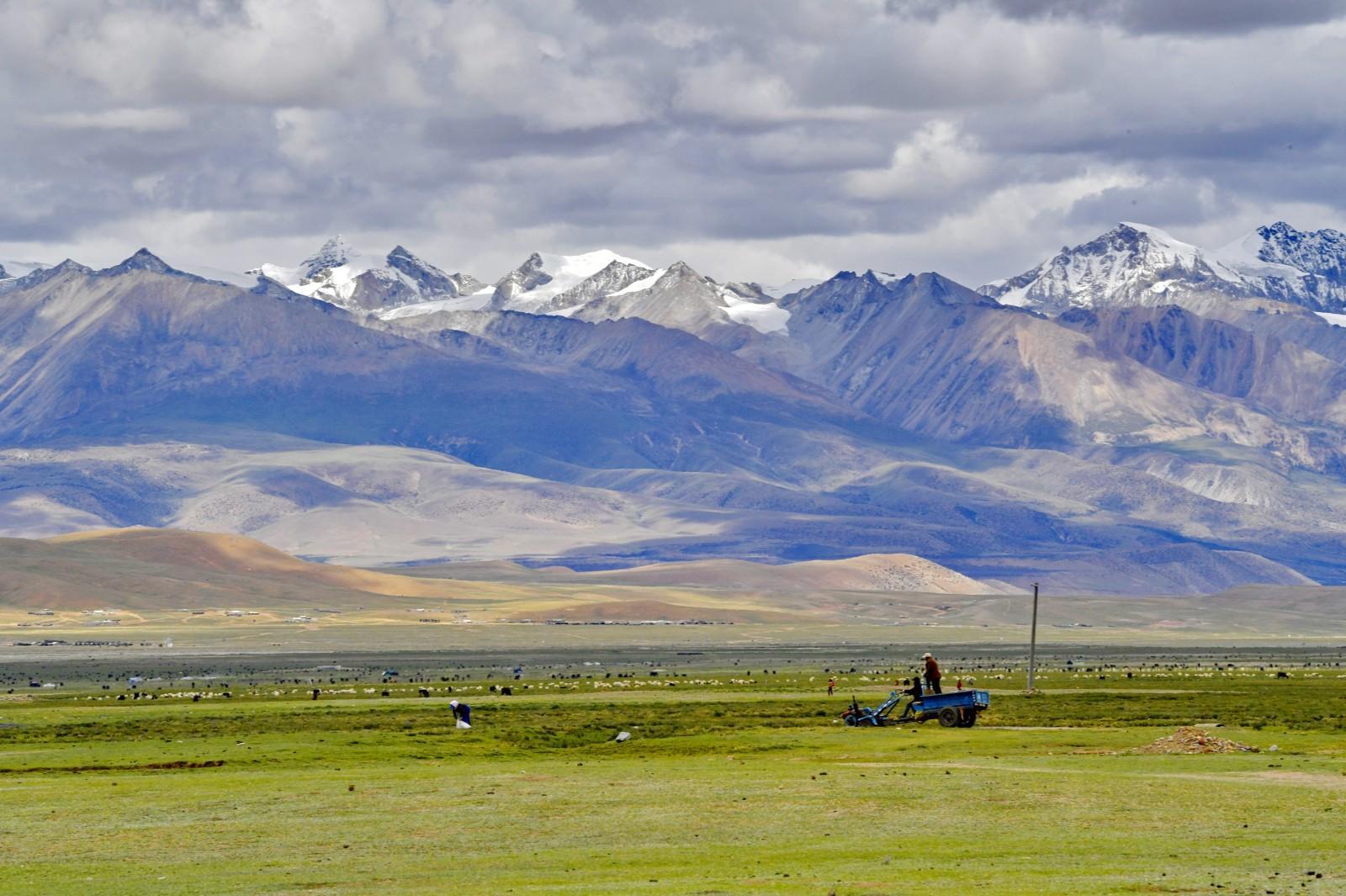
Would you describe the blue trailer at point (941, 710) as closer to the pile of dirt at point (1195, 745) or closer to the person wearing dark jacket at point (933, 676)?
the person wearing dark jacket at point (933, 676)

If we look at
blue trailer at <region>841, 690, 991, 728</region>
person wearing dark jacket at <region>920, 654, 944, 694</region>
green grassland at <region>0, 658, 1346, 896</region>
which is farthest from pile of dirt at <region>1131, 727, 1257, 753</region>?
person wearing dark jacket at <region>920, 654, 944, 694</region>

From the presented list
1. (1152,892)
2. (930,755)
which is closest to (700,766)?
(930,755)

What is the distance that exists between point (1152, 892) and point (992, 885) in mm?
2553

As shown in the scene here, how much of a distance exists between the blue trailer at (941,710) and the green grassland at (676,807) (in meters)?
1.30

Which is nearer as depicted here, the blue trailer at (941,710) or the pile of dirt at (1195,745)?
the pile of dirt at (1195,745)

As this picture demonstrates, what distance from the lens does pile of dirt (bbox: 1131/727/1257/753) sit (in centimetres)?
5750

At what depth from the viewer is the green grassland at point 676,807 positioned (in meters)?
36.1

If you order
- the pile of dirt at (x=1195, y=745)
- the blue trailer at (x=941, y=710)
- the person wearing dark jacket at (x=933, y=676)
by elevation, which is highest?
the person wearing dark jacket at (x=933, y=676)

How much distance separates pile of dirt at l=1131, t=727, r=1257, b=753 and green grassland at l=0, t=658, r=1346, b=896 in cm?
133

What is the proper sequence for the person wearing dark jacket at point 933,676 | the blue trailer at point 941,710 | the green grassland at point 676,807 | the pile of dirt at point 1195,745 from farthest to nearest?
→ the blue trailer at point 941,710, the person wearing dark jacket at point 933,676, the pile of dirt at point 1195,745, the green grassland at point 676,807

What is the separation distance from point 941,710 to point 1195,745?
36.5ft

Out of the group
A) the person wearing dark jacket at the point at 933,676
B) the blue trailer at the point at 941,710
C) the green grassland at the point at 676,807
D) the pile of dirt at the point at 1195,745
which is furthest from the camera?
the blue trailer at the point at 941,710

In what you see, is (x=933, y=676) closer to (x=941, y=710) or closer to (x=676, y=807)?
(x=941, y=710)

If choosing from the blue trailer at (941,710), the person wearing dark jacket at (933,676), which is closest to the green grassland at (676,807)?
the blue trailer at (941,710)
